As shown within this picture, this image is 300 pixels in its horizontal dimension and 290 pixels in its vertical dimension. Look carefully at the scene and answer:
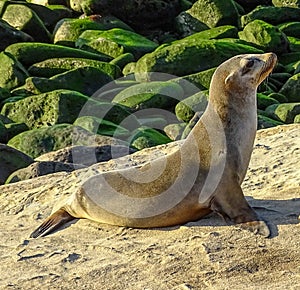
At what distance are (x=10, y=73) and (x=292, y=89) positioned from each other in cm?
641

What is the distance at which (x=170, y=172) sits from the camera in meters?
6.08

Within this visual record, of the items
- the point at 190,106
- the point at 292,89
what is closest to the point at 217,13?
the point at 292,89

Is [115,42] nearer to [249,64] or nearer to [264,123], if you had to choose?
[264,123]

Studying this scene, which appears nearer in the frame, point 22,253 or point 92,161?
point 22,253

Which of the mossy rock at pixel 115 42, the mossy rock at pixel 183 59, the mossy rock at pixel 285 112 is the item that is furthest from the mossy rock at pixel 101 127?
the mossy rock at pixel 115 42

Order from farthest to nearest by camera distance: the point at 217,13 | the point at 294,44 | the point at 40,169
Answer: the point at 217,13, the point at 294,44, the point at 40,169

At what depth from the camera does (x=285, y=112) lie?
14.9 meters

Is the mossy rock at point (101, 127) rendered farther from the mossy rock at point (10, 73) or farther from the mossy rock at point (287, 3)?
the mossy rock at point (287, 3)

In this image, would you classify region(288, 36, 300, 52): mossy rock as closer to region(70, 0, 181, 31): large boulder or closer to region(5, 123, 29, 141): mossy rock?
region(70, 0, 181, 31): large boulder

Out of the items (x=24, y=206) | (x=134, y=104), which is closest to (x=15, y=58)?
(x=134, y=104)

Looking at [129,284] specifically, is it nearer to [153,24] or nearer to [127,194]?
[127,194]

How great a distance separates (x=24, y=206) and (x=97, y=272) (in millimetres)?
2393

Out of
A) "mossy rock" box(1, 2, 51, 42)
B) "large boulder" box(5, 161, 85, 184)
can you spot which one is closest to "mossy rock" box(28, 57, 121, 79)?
"mossy rock" box(1, 2, 51, 42)

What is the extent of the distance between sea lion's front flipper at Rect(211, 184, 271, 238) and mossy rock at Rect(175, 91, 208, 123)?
9.07m
